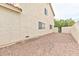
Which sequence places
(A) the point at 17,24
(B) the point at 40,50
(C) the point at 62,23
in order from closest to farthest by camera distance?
(B) the point at 40,50, (A) the point at 17,24, (C) the point at 62,23

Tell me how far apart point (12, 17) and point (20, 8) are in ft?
4.09

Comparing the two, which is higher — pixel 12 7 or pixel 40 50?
pixel 12 7

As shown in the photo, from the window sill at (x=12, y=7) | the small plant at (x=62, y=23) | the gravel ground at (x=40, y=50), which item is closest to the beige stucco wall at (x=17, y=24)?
the window sill at (x=12, y=7)

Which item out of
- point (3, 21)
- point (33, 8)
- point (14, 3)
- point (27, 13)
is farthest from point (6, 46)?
point (33, 8)

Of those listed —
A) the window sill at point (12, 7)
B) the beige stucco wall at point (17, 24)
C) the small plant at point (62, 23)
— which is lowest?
the small plant at point (62, 23)

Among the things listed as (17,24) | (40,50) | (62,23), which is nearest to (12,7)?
(17,24)

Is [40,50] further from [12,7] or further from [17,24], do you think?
[12,7]

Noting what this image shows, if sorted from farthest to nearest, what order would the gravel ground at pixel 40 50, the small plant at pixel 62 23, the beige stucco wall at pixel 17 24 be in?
the small plant at pixel 62 23
the beige stucco wall at pixel 17 24
the gravel ground at pixel 40 50

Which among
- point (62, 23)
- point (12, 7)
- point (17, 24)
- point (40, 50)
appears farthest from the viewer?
point (62, 23)

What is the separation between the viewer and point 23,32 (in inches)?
433

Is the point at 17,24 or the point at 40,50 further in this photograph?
the point at 17,24

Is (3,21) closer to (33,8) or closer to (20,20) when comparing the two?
(20,20)

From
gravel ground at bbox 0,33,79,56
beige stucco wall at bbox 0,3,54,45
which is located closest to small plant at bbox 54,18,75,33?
beige stucco wall at bbox 0,3,54,45

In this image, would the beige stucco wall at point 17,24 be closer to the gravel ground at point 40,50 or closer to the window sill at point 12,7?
the window sill at point 12,7
